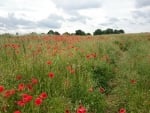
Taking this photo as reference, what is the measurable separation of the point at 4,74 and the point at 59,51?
3.50 meters

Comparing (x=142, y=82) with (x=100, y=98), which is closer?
(x=100, y=98)

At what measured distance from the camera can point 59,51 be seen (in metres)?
9.98

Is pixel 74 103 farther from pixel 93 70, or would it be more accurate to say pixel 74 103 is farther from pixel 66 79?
pixel 93 70

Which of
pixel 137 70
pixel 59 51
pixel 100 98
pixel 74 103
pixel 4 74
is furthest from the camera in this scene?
pixel 137 70

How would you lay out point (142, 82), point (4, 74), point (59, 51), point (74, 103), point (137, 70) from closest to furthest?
point (4, 74)
point (74, 103)
point (142, 82)
point (59, 51)
point (137, 70)

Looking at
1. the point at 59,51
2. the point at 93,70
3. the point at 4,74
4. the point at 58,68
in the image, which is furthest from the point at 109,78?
the point at 4,74

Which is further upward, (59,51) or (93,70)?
(59,51)

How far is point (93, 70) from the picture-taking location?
10.5 meters

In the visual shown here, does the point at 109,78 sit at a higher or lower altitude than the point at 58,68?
lower

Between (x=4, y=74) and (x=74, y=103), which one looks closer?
(x=4, y=74)

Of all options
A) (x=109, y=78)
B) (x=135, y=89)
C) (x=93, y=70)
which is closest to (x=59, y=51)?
(x=93, y=70)

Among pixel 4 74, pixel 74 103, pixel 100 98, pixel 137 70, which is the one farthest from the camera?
pixel 137 70

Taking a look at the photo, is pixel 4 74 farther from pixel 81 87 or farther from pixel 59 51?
pixel 59 51

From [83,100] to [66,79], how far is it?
614 mm
